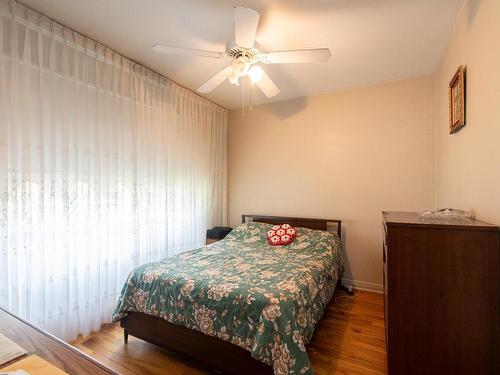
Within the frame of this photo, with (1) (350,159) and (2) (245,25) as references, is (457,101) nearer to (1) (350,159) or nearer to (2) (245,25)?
(1) (350,159)

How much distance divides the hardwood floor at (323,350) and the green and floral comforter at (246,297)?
28 cm

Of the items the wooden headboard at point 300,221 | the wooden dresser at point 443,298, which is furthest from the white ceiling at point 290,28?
the wooden headboard at point 300,221

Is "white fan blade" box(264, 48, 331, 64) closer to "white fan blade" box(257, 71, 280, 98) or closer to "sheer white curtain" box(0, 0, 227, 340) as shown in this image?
"white fan blade" box(257, 71, 280, 98)

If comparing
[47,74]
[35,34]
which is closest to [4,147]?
[47,74]

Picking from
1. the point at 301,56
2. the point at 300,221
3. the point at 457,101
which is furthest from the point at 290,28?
the point at 300,221

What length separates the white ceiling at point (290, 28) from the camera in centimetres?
185

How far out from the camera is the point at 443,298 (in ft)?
4.40

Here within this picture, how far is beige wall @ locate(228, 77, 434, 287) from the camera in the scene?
3.01 meters

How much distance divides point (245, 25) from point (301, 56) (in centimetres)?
51

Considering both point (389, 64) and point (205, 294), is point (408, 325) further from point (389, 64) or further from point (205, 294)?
point (389, 64)

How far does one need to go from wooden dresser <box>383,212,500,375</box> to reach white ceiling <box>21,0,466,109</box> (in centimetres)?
163

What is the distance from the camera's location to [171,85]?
3117mm

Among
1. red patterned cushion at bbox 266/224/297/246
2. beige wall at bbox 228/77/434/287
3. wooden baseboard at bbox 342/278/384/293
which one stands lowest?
wooden baseboard at bbox 342/278/384/293

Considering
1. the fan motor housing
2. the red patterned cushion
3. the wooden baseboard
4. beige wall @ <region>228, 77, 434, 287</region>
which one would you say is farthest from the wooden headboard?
the fan motor housing
